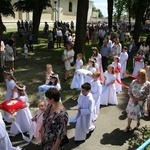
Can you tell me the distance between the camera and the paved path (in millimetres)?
6632

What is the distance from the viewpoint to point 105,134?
24.0ft

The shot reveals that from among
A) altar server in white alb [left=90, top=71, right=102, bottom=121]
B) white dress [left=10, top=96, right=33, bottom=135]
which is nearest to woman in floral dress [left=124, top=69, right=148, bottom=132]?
altar server in white alb [left=90, top=71, right=102, bottom=121]

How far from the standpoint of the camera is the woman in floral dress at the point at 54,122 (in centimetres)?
416

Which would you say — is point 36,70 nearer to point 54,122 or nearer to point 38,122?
point 38,122

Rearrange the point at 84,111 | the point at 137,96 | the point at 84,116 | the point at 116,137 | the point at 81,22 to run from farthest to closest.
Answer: the point at 81,22
the point at 116,137
the point at 137,96
the point at 84,116
the point at 84,111

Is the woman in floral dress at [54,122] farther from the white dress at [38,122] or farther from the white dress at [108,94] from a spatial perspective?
the white dress at [108,94]

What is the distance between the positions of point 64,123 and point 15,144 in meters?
3.07

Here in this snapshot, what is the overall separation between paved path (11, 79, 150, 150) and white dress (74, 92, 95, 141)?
0.26 metres

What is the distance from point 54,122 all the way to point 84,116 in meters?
2.61

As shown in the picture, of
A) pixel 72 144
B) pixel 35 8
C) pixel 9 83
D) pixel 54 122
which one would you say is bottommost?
pixel 72 144

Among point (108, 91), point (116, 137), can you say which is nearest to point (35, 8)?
point (108, 91)

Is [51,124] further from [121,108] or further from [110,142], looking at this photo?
[121,108]

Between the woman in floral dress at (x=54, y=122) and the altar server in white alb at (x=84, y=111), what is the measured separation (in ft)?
6.81

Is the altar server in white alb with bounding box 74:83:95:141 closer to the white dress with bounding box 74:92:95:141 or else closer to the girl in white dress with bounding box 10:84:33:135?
the white dress with bounding box 74:92:95:141
